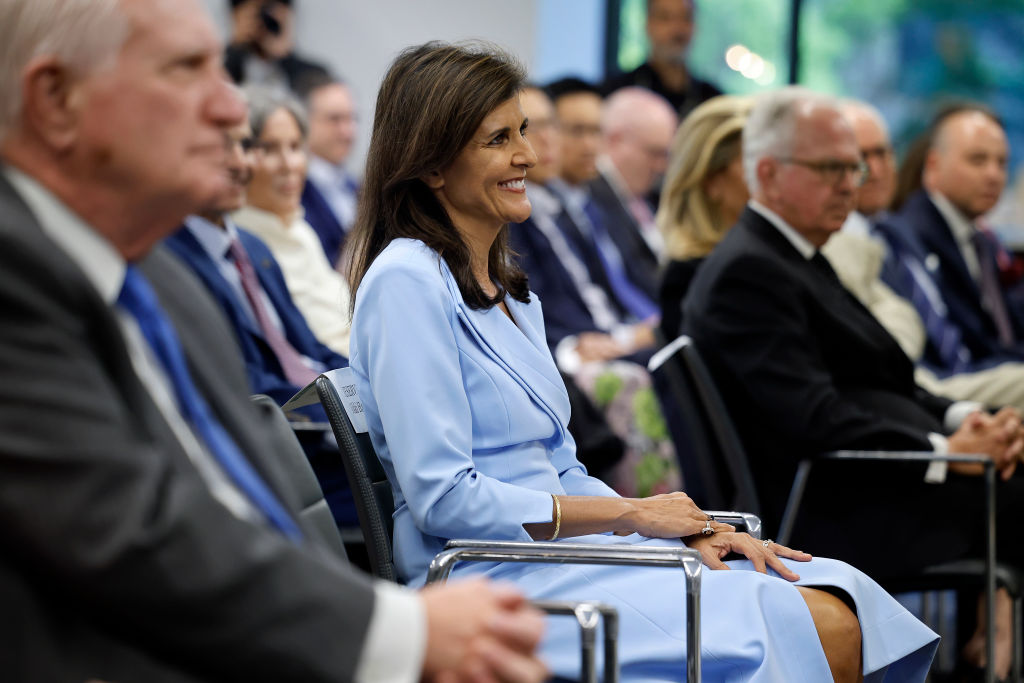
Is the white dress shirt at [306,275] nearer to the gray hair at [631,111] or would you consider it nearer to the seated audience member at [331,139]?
the seated audience member at [331,139]

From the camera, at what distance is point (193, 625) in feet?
3.12

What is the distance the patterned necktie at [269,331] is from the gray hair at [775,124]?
1224mm

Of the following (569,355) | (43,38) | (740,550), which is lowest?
(569,355)

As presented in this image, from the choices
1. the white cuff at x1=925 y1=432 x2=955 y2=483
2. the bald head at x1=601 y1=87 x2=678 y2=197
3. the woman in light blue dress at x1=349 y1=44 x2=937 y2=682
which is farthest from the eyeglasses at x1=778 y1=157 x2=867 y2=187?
the bald head at x1=601 y1=87 x2=678 y2=197

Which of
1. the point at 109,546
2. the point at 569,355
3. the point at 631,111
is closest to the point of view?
the point at 109,546

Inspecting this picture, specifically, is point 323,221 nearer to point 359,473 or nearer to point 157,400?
point 359,473

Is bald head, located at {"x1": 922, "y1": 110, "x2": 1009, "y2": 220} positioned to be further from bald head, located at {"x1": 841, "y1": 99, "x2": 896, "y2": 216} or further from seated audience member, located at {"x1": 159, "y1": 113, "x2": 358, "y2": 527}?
seated audience member, located at {"x1": 159, "y1": 113, "x2": 358, "y2": 527}

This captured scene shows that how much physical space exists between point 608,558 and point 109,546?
77 centimetres

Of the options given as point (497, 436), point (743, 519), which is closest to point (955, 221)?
point (743, 519)

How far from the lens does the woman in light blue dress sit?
171 cm

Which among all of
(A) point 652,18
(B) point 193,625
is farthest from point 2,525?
(A) point 652,18

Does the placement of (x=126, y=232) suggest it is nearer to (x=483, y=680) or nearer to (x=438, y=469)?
(x=483, y=680)

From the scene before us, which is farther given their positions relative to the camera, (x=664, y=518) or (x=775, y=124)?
(x=775, y=124)

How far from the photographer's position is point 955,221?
4824mm
